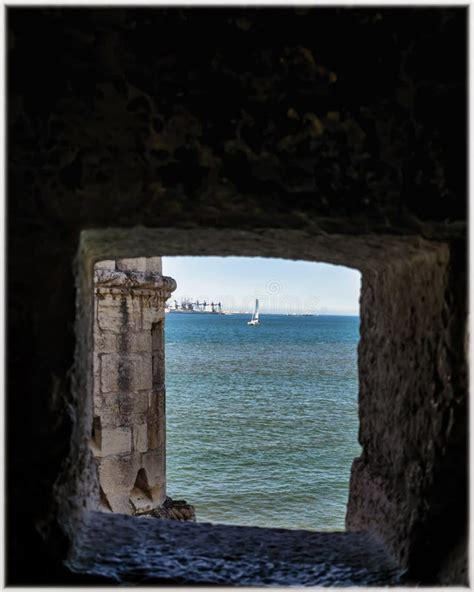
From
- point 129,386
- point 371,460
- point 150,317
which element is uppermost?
point 150,317

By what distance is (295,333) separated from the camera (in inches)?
3393

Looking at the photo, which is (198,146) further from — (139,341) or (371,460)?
(139,341)

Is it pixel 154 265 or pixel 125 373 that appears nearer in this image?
pixel 125 373

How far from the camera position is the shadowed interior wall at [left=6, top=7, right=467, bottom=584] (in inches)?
45.1

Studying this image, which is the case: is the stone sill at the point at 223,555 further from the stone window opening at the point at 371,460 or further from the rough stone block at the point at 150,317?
the rough stone block at the point at 150,317

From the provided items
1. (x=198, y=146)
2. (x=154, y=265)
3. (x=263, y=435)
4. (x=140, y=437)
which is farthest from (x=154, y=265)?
(x=263, y=435)

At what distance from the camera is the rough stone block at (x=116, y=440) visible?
579 centimetres

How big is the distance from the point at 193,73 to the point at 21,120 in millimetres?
333

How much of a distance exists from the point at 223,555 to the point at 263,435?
23796mm

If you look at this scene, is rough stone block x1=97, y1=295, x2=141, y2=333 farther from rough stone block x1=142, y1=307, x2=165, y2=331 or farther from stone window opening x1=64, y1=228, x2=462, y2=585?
stone window opening x1=64, y1=228, x2=462, y2=585

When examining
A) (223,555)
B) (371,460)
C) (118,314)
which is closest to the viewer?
(223,555)

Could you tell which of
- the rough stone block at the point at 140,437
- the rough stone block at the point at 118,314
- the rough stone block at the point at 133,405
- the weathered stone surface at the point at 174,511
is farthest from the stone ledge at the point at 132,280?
the weathered stone surface at the point at 174,511

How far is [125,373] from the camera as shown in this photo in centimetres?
589

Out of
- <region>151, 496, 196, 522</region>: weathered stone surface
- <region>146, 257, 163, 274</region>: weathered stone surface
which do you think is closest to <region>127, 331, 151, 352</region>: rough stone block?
<region>146, 257, 163, 274</region>: weathered stone surface
